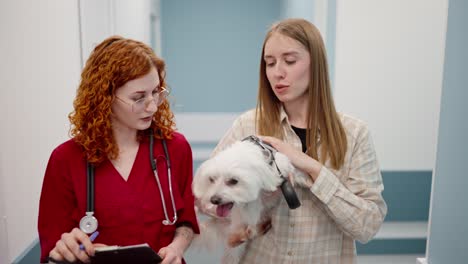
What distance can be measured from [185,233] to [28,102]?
0.90 m

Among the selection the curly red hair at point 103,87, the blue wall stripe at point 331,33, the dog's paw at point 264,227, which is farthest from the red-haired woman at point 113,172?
the blue wall stripe at point 331,33

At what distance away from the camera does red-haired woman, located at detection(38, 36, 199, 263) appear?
3.58 ft

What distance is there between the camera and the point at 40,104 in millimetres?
1711

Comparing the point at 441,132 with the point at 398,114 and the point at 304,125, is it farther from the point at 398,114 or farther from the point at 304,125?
the point at 398,114

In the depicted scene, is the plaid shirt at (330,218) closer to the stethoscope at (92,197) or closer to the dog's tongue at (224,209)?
the dog's tongue at (224,209)

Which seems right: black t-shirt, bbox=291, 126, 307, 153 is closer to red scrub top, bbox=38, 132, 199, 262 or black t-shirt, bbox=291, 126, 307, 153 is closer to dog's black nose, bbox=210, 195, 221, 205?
dog's black nose, bbox=210, 195, 221, 205

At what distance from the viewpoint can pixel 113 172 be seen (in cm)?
112

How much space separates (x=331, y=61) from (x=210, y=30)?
3235mm

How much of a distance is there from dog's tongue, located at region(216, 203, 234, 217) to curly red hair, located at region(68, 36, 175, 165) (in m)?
0.34

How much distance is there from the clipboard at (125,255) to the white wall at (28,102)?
0.62 m

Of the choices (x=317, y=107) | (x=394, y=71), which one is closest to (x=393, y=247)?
(x=394, y=71)

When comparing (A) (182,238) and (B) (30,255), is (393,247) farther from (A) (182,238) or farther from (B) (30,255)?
(B) (30,255)

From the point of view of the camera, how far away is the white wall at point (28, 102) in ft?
4.59

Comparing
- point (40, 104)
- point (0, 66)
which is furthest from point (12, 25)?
point (40, 104)
